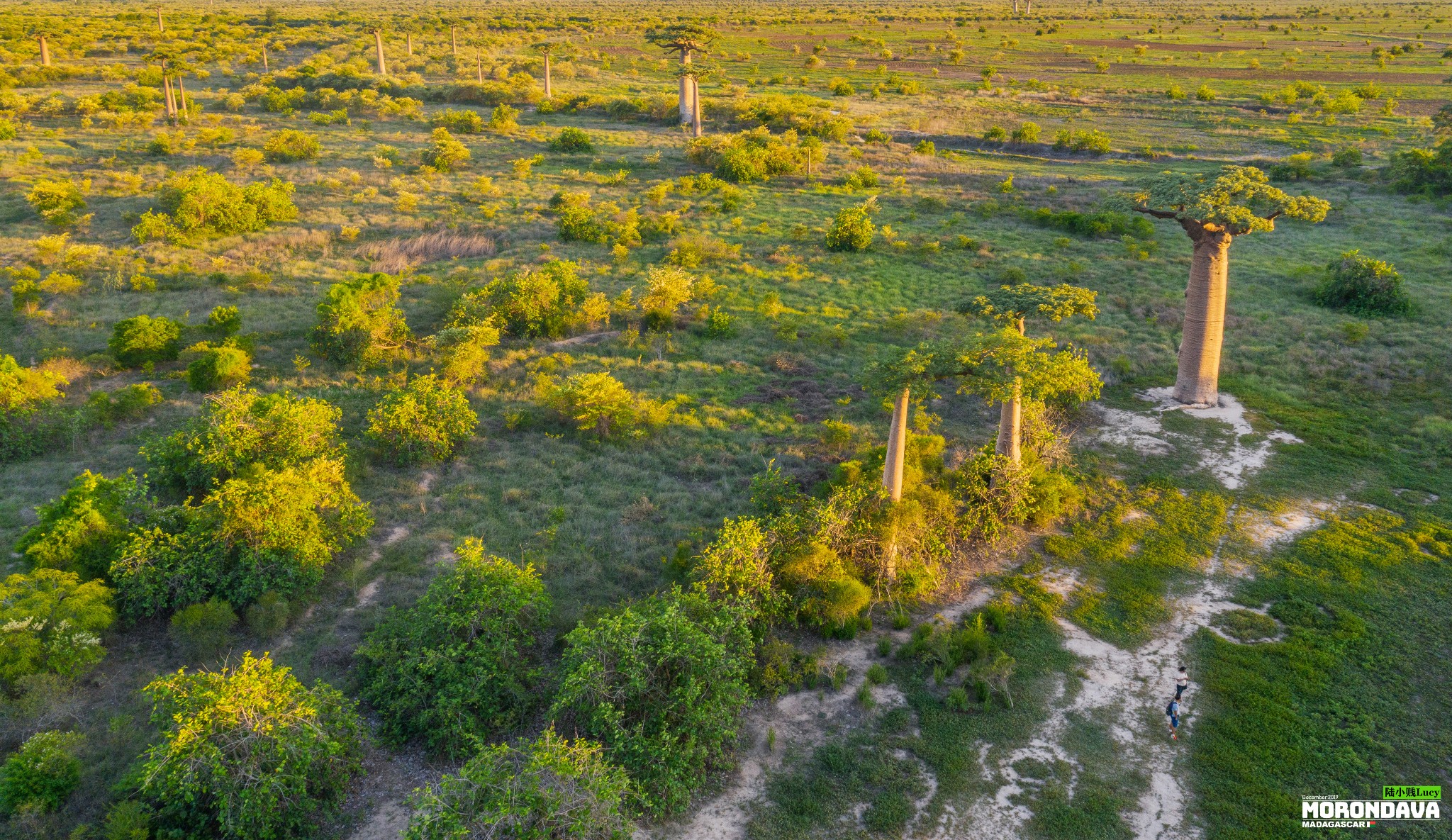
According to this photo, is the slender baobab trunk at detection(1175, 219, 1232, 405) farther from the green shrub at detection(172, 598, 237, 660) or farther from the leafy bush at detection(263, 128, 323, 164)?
the leafy bush at detection(263, 128, 323, 164)

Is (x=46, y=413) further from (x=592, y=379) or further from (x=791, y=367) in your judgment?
(x=791, y=367)

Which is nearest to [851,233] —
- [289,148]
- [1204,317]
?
[1204,317]

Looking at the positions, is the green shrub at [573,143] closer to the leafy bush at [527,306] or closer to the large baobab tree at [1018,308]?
the leafy bush at [527,306]

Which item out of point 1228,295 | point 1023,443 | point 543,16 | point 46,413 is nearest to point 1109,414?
point 1023,443

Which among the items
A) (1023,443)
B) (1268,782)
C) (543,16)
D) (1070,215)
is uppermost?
(543,16)

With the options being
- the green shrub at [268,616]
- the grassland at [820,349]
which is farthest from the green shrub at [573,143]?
the green shrub at [268,616]
